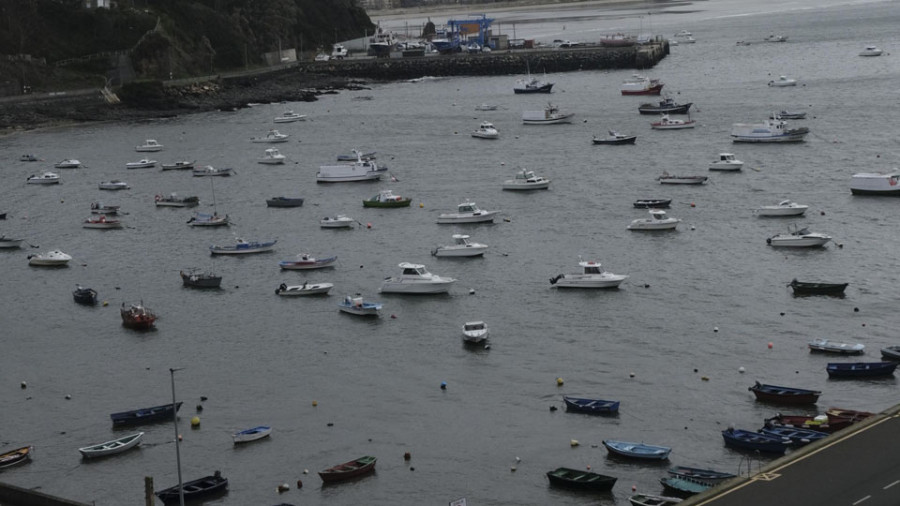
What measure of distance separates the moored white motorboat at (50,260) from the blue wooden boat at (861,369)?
35.5 m

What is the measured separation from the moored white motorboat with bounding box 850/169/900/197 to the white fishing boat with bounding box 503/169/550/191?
16316 mm

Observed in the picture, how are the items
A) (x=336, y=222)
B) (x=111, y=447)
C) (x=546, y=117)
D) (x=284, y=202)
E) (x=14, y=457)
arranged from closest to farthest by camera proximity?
(x=14, y=457)
(x=111, y=447)
(x=336, y=222)
(x=284, y=202)
(x=546, y=117)

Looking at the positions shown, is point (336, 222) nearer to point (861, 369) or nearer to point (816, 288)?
point (816, 288)

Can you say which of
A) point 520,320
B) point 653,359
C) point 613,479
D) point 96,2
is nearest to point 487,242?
point 520,320

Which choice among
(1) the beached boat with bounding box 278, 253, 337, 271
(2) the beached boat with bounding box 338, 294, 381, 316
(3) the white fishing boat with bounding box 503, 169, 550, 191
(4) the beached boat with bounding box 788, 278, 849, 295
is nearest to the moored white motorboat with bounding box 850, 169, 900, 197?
(3) the white fishing boat with bounding box 503, 169, 550, 191

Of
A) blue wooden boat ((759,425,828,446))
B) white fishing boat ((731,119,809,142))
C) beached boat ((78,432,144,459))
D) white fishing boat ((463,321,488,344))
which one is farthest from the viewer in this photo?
white fishing boat ((731,119,809,142))

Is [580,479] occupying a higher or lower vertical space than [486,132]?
lower

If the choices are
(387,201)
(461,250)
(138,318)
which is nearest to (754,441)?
(461,250)

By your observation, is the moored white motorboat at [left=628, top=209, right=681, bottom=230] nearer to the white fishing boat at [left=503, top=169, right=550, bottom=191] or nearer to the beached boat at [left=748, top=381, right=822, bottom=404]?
the white fishing boat at [left=503, top=169, right=550, bottom=191]

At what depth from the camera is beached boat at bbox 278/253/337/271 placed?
55219 millimetres

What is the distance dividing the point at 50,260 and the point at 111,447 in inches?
963

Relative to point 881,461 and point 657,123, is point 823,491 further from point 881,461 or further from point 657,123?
point 657,123

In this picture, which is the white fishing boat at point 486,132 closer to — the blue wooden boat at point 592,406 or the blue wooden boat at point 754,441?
the blue wooden boat at point 592,406

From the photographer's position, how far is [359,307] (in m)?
48.3
